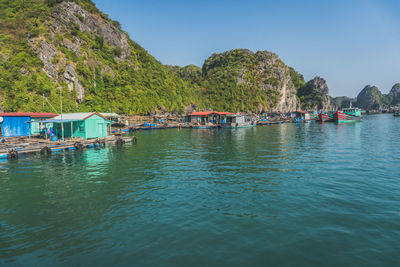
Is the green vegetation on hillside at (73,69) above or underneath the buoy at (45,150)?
above

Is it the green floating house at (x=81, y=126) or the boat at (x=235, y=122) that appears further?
the boat at (x=235, y=122)

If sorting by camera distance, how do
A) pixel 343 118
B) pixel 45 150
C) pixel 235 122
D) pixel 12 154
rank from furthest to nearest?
pixel 343 118, pixel 235 122, pixel 45 150, pixel 12 154

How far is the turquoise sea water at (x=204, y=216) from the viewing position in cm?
683

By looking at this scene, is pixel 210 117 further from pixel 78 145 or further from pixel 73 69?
pixel 78 145

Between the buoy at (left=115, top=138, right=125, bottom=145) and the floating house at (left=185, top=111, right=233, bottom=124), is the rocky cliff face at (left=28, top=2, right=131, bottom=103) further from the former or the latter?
the floating house at (left=185, top=111, right=233, bottom=124)

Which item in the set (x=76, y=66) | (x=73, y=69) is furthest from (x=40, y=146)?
(x=76, y=66)

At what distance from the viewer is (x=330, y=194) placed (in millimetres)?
11773

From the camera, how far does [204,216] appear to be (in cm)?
949

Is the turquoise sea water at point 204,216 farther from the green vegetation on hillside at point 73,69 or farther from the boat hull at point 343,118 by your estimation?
the boat hull at point 343,118

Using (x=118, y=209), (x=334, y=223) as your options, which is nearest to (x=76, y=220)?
(x=118, y=209)

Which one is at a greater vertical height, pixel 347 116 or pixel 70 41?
pixel 70 41

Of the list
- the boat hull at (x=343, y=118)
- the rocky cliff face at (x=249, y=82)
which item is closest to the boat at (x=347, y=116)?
the boat hull at (x=343, y=118)

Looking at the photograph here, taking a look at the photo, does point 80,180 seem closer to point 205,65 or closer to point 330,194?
point 330,194

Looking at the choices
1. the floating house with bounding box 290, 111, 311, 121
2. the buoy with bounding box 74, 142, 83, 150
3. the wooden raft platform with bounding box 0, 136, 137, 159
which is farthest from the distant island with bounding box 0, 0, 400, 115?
the floating house with bounding box 290, 111, 311, 121
